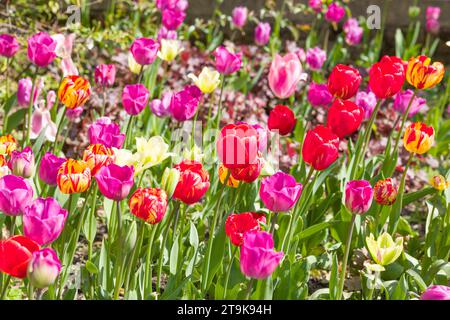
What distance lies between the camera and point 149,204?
171 centimetres

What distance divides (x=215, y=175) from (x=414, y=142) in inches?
27.7

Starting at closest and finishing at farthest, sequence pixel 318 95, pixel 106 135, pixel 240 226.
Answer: pixel 240 226, pixel 106 135, pixel 318 95

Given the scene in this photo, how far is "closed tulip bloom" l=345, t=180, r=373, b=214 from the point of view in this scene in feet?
6.23

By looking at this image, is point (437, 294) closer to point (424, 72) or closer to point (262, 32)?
point (424, 72)

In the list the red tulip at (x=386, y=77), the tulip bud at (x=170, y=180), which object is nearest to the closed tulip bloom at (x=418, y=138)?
the red tulip at (x=386, y=77)

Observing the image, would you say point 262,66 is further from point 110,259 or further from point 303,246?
point 110,259

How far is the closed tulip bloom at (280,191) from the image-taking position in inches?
Answer: 69.9

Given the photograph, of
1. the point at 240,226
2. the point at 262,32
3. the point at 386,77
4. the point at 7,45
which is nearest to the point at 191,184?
the point at 240,226

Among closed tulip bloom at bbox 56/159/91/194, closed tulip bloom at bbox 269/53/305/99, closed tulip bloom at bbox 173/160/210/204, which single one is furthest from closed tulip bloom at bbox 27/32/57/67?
closed tulip bloom at bbox 173/160/210/204

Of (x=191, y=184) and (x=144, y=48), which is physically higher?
(x=144, y=48)

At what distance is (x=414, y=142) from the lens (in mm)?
2291

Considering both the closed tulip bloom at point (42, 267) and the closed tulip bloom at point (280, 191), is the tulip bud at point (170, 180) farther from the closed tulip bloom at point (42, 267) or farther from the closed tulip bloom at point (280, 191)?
the closed tulip bloom at point (42, 267)


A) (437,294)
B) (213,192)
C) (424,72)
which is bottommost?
(213,192)

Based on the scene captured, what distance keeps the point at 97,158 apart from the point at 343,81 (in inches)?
31.8
